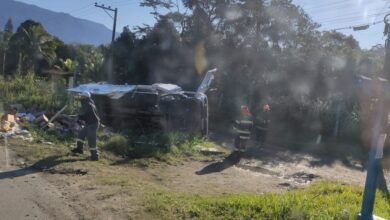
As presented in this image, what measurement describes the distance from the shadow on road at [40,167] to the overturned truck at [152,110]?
4961mm

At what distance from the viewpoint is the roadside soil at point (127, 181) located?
6754 mm

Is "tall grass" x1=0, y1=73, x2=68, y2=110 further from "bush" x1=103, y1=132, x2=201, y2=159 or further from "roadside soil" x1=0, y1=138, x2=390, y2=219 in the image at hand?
"roadside soil" x1=0, y1=138, x2=390, y2=219

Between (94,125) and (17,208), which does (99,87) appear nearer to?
(94,125)

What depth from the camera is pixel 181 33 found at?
1337 inches

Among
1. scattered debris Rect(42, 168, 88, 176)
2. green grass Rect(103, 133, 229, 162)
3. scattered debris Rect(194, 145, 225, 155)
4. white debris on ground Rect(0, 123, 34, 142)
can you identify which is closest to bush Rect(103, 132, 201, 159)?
green grass Rect(103, 133, 229, 162)

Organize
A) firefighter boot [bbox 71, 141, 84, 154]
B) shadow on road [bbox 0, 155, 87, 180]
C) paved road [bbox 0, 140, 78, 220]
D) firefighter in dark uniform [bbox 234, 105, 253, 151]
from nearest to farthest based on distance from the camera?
1. paved road [bbox 0, 140, 78, 220]
2. shadow on road [bbox 0, 155, 87, 180]
3. firefighter boot [bbox 71, 141, 84, 154]
4. firefighter in dark uniform [bbox 234, 105, 253, 151]

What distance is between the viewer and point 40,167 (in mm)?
9188

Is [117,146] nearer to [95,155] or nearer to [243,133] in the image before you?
[95,155]

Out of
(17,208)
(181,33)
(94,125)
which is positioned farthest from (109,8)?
(17,208)

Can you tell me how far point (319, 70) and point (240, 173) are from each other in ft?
55.1

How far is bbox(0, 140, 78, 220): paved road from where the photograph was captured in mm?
6416

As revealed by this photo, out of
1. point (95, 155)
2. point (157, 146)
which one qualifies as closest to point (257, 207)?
point (95, 155)

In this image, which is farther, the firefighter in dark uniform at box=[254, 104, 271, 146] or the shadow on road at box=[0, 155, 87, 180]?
the firefighter in dark uniform at box=[254, 104, 271, 146]

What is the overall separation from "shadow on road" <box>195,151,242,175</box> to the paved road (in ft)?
12.4
